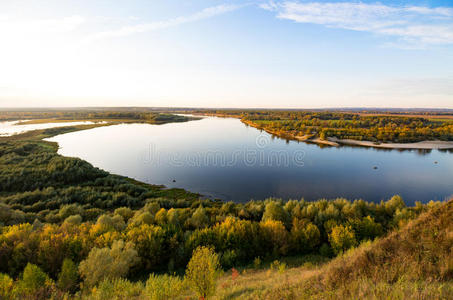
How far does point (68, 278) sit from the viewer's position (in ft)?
28.0

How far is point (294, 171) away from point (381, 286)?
1482 inches

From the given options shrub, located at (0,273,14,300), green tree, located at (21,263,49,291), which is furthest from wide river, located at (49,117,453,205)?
shrub, located at (0,273,14,300)

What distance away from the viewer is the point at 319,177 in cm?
3828

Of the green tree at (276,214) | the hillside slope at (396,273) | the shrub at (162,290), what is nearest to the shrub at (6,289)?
the shrub at (162,290)

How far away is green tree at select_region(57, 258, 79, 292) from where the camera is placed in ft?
27.1

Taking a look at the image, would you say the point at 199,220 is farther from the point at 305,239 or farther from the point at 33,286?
the point at 33,286

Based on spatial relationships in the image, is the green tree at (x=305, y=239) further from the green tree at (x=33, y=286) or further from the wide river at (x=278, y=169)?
the wide river at (x=278, y=169)

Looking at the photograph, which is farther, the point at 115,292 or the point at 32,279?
the point at 32,279

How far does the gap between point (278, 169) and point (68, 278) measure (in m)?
38.5

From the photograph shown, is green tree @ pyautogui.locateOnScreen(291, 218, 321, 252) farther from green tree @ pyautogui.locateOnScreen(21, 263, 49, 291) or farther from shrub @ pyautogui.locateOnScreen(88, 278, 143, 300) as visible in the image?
green tree @ pyautogui.locateOnScreen(21, 263, 49, 291)

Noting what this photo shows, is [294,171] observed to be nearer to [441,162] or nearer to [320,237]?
[320,237]

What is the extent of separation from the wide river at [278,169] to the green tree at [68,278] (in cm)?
2194

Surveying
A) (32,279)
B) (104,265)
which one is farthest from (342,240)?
(32,279)

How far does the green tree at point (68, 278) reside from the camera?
827cm
